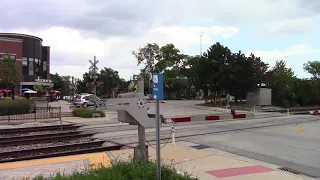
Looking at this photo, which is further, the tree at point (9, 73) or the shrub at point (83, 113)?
the tree at point (9, 73)

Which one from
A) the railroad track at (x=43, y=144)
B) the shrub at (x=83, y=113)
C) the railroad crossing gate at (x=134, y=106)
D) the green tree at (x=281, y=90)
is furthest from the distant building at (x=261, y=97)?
the railroad crossing gate at (x=134, y=106)

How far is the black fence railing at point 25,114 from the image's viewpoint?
968 inches

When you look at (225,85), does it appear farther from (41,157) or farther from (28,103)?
(41,157)

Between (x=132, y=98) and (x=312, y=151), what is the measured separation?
24.5 ft

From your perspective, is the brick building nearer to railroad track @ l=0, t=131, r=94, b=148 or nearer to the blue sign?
railroad track @ l=0, t=131, r=94, b=148

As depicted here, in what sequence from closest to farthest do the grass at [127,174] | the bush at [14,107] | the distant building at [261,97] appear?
the grass at [127,174] → the bush at [14,107] → the distant building at [261,97]

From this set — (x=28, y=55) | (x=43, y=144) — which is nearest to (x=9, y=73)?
(x=28, y=55)

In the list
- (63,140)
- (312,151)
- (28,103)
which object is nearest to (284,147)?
(312,151)

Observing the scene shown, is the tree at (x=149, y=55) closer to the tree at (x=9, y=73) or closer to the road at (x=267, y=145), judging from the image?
the tree at (x=9, y=73)

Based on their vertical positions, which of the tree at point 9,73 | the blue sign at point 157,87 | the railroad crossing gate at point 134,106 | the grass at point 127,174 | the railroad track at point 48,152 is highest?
the tree at point 9,73

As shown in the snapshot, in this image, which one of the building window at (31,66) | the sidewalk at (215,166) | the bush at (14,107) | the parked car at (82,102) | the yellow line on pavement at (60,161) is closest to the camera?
the sidewalk at (215,166)

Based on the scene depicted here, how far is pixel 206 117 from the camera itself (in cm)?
1320

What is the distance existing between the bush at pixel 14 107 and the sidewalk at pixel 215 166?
66.1ft

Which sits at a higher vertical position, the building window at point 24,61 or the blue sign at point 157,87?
the building window at point 24,61
